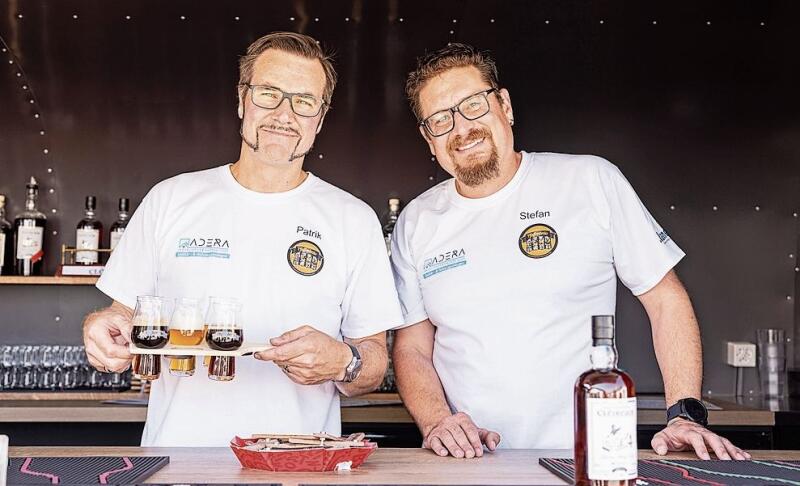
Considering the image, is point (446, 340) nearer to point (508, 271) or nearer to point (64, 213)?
point (508, 271)

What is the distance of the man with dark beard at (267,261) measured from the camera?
79.2 inches

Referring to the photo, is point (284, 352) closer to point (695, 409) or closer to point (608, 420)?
point (608, 420)

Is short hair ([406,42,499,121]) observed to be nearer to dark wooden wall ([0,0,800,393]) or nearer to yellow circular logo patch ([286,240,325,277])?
yellow circular logo patch ([286,240,325,277])

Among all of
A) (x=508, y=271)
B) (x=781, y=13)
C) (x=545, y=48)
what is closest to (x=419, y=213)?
(x=508, y=271)

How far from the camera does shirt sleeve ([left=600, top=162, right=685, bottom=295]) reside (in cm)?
211

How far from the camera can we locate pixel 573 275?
214cm

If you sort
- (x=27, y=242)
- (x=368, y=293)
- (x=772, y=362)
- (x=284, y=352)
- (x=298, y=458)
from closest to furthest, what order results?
(x=298, y=458), (x=284, y=352), (x=368, y=293), (x=27, y=242), (x=772, y=362)

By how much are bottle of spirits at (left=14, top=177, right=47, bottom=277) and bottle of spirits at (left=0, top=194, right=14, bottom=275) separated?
2cm

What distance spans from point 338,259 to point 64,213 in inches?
76.0

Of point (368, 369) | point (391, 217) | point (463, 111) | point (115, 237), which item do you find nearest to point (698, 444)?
point (368, 369)

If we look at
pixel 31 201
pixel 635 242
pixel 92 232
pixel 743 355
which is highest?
pixel 31 201

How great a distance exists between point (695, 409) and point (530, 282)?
49 centimetres

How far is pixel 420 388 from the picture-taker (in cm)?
213

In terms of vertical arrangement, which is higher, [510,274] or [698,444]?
[510,274]
